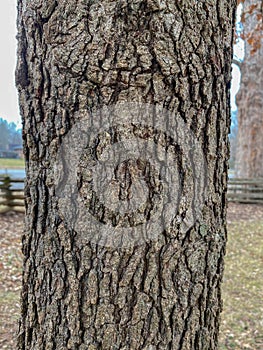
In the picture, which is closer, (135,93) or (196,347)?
(135,93)

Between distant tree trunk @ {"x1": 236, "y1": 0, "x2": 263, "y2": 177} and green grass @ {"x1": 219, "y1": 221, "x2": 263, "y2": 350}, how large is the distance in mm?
3328

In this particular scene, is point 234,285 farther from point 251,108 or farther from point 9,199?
point 251,108

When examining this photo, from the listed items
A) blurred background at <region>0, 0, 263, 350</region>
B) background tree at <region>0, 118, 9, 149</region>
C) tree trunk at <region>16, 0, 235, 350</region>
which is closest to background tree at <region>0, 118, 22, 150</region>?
background tree at <region>0, 118, 9, 149</region>

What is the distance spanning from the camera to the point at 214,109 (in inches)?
47.9

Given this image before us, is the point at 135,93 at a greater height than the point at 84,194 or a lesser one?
greater

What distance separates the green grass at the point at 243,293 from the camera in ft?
10.2

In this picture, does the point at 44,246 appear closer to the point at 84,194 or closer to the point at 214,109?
the point at 84,194

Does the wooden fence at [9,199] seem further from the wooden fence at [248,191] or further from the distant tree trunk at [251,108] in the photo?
the distant tree trunk at [251,108]

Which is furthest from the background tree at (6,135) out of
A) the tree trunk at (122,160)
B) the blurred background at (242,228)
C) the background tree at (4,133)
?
the tree trunk at (122,160)

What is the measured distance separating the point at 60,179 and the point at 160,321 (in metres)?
0.57

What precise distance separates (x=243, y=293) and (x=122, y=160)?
3.56 m

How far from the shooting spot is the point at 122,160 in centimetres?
113

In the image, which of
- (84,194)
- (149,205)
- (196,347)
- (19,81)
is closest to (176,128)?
(149,205)

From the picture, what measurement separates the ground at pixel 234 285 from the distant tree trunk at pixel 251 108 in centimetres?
267
